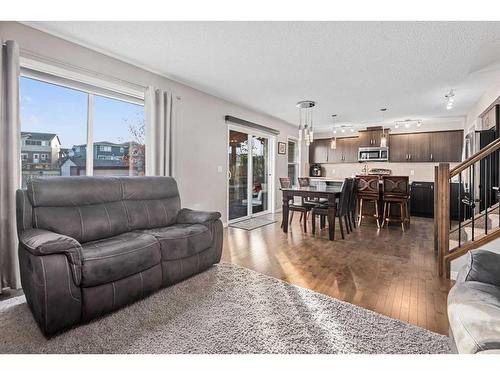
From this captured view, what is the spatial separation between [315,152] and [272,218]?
3.44m

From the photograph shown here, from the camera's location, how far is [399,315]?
2023mm

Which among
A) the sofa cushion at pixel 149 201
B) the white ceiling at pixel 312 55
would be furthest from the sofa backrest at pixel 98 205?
Answer: the white ceiling at pixel 312 55

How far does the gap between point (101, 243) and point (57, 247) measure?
1.61 ft

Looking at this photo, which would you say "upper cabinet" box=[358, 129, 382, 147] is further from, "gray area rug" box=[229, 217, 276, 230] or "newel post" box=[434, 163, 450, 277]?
"newel post" box=[434, 163, 450, 277]

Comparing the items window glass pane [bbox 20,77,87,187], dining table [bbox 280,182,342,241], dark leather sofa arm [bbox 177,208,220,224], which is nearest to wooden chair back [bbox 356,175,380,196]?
dining table [bbox 280,182,342,241]

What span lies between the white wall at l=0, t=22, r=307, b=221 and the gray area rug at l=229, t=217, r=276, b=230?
348 mm

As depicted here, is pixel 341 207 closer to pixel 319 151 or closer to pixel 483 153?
pixel 483 153

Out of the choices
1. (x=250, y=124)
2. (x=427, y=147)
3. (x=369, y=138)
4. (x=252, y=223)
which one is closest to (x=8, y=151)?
(x=252, y=223)

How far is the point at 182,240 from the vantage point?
2506 mm

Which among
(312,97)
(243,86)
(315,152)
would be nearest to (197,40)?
(243,86)

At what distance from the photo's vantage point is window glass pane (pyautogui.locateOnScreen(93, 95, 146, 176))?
3.31 m

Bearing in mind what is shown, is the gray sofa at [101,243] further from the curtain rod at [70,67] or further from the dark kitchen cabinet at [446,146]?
the dark kitchen cabinet at [446,146]

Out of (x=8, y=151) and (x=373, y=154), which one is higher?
(x=373, y=154)

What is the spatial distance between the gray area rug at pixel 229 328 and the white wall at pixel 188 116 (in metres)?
2.32
